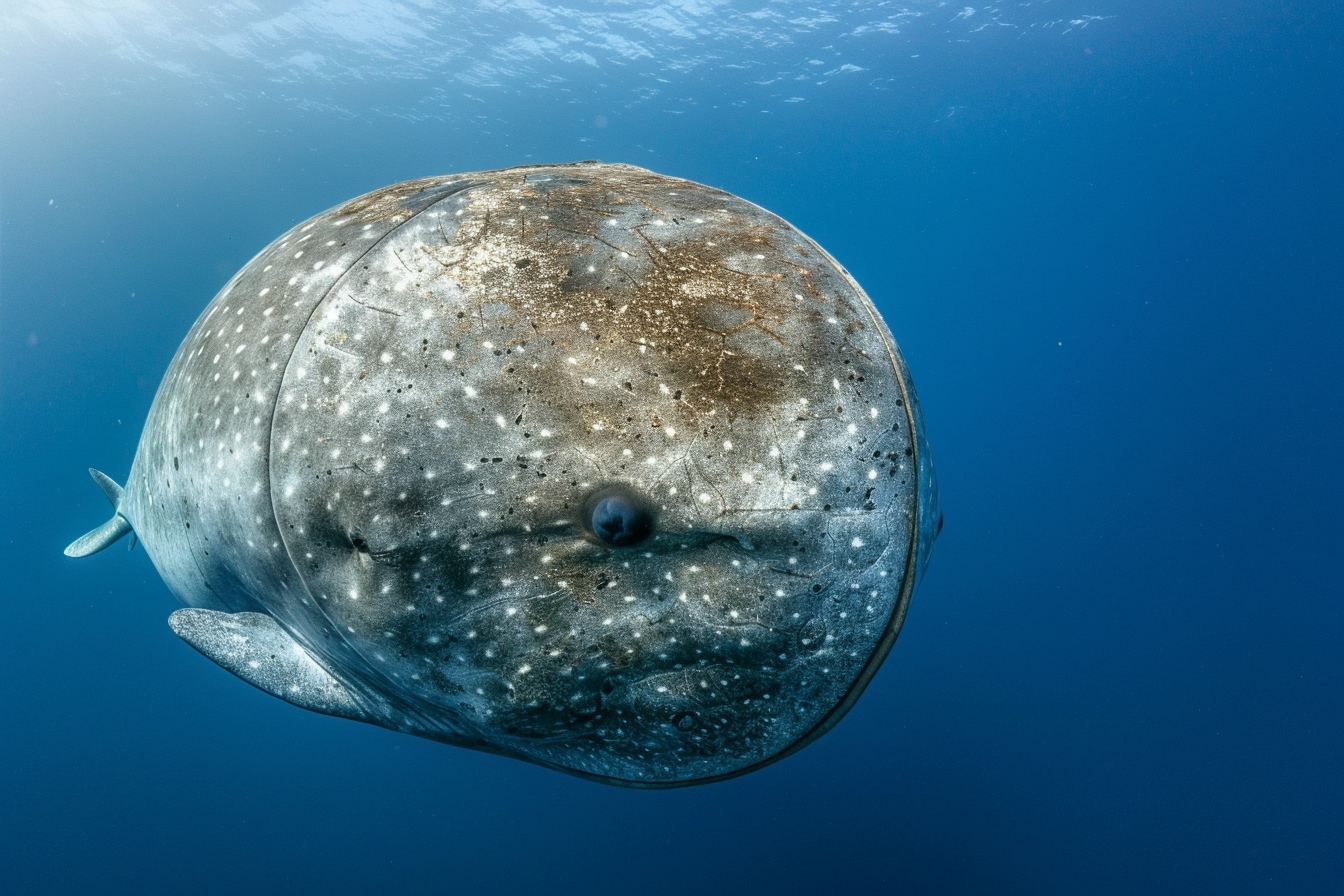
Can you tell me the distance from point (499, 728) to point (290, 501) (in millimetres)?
1062

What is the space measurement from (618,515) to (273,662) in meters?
1.95

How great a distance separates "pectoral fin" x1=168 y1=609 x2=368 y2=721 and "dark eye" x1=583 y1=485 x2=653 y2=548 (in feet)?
5.38

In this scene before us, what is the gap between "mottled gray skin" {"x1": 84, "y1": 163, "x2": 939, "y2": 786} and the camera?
2.02 meters

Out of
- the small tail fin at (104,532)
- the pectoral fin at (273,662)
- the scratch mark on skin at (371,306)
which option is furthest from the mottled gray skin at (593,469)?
the small tail fin at (104,532)

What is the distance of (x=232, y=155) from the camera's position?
39969 millimetres

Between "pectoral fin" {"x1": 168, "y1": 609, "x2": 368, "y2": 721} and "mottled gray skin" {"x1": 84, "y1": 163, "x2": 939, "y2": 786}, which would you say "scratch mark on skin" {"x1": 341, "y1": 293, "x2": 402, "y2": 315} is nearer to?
"mottled gray skin" {"x1": 84, "y1": 163, "x2": 939, "y2": 786}

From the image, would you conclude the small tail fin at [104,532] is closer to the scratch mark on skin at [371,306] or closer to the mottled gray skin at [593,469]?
the mottled gray skin at [593,469]

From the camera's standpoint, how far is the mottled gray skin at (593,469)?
2.02 m

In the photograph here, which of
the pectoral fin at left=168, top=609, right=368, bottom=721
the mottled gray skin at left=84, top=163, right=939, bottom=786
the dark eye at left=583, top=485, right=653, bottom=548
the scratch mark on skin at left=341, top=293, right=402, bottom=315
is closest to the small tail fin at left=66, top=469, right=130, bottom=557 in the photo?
the pectoral fin at left=168, top=609, right=368, bottom=721

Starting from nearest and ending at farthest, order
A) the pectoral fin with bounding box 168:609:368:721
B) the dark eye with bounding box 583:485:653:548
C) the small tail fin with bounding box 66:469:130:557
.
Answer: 1. the dark eye with bounding box 583:485:653:548
2. the pectoral fin with bounding box 168:609:368:721
3. the small tail fin with bounding box 66:469:130:557

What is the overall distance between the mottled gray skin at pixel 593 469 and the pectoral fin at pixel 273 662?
22.1 inches

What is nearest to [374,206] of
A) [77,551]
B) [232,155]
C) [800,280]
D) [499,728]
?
[800,280]

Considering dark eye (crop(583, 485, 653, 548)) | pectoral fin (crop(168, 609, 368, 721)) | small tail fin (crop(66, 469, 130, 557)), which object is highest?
small tail fin (crop(66, 469, 130, 557))

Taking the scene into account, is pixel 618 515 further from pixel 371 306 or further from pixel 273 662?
pixel 273 662
